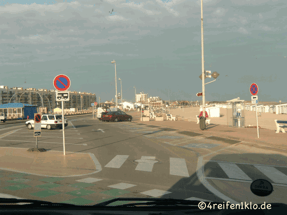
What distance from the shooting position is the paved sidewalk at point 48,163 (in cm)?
852

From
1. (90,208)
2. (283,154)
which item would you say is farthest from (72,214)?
(283,154)

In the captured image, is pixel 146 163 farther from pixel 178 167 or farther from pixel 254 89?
pixel 254 89

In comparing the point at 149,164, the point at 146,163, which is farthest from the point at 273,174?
the point at 146,163

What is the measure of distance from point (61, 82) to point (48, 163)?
324cm

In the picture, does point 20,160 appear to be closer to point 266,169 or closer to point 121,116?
point 266,169

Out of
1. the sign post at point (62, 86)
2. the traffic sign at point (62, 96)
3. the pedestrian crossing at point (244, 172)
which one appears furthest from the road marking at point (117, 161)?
the traffic sign at point (62, 96)

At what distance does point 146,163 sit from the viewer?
970 cm

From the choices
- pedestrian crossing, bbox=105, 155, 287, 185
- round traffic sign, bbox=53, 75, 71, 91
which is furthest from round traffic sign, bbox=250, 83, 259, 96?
round traffic sign, bbox=53, 75, 71, 91

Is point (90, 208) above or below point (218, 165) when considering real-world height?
above

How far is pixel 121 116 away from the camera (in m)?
42.1

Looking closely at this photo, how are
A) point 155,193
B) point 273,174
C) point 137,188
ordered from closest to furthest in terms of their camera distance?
point 155,193 < point 137,188 < point 273,174

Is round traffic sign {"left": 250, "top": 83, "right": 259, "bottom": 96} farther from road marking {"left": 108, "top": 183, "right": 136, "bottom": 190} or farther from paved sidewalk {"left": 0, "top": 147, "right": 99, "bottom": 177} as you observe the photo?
road marking {"left": 108, "top": 183, "right": 136, "bottom": 190}

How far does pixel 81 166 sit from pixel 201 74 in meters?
16.5

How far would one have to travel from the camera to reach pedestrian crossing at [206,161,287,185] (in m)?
7.38
